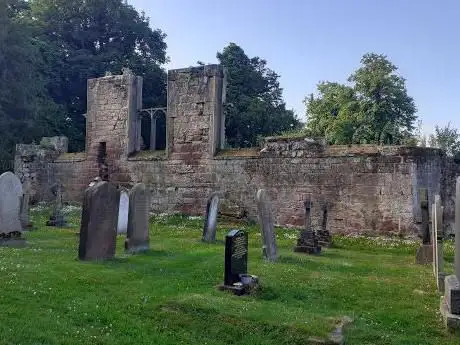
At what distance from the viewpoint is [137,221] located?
11.3 metres

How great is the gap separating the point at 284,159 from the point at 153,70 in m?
20.4

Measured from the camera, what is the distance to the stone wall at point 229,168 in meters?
14.8

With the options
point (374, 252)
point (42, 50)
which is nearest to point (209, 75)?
point (374, 252)

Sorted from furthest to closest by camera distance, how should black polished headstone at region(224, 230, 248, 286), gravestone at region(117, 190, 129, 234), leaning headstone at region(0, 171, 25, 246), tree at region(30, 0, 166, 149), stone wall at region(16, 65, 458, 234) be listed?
tree at region(30, 0, 166, 149) < stone wall at region(16, 65, 458, 234) < gravestone at region(117, 190, 129, 234) < leaning headstone at region(0, 171, 25, 246) < black polished headstone at region(224, 230, 248, 286)

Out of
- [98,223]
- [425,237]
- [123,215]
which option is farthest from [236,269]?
[123,215]

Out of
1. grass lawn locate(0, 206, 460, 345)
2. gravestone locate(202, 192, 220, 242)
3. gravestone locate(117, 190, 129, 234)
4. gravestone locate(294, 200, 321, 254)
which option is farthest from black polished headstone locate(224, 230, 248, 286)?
gravestone locate(117, 190, 129, 234)

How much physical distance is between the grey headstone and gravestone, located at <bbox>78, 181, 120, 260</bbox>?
257 cm

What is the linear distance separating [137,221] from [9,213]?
9.13ft

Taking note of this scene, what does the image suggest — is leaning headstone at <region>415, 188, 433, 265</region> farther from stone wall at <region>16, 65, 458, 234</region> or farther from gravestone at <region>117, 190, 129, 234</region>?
gravestone at <region>117, 190, 129, 234</region>

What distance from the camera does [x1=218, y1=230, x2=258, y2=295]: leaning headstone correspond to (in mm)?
7617

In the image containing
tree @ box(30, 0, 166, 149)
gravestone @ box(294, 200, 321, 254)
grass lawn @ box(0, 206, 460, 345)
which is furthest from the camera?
tree @ box(30, 0, 166, 149)

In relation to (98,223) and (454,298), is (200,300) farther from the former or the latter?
(98,223)

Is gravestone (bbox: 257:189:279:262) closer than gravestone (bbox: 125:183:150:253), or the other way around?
gravestone (bbox: 257:189:279:262)

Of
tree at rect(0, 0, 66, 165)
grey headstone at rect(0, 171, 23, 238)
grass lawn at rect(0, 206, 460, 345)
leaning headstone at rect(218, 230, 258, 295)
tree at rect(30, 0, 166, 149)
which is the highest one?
tree at rect(30, 0, 166, 149)
